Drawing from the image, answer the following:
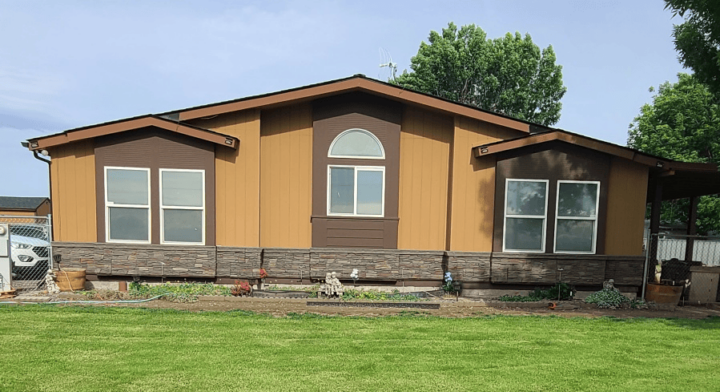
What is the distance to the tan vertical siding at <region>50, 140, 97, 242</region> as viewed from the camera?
8.16m

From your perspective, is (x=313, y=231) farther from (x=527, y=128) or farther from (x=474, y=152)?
(x=527, y=128)

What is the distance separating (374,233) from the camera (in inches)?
338

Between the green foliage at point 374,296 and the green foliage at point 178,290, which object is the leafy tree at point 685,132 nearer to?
the green foliage at point 374,296

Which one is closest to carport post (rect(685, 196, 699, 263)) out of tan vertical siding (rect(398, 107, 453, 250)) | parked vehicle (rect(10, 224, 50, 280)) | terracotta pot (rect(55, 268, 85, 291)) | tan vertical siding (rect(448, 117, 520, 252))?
tan vertical siding (rect(448, 117, 520, 252))

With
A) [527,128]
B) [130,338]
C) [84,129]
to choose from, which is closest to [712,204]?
[527,128]

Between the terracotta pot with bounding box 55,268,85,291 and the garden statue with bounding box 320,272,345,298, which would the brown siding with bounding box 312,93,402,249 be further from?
the terracotta pot with bounding box 55,268,85,291

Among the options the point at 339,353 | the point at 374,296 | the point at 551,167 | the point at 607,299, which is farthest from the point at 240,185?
the point at 607,299

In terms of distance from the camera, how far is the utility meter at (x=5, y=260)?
7.52 meters

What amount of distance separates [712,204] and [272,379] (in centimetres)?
2670

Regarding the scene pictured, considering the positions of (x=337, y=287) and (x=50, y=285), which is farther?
(x=337, y=287)

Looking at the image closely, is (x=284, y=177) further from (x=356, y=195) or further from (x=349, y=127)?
(x=349, y=127)

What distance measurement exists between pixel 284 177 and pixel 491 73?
80.7ft

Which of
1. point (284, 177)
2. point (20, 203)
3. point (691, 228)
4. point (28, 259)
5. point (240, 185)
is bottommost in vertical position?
point (28, 259)

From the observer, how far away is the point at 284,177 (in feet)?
28.2
